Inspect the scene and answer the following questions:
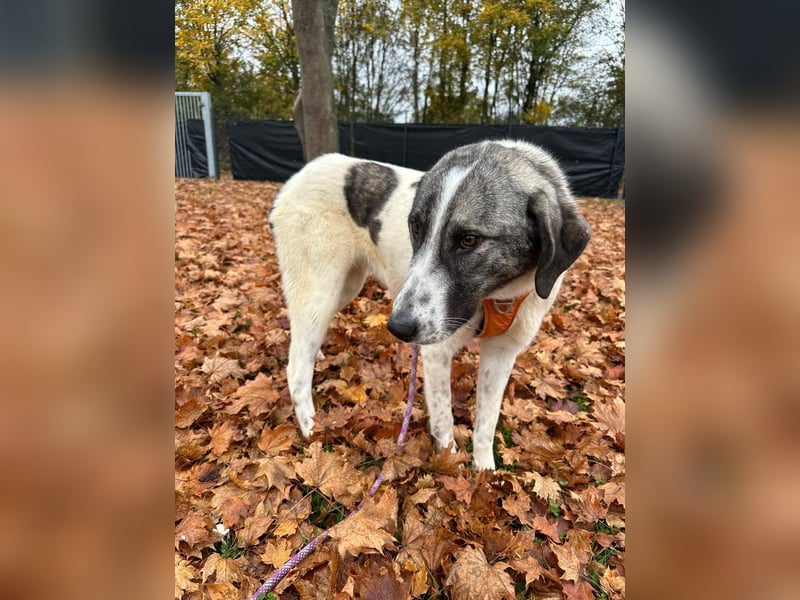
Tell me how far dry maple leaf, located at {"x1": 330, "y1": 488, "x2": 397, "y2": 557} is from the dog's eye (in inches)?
50.2

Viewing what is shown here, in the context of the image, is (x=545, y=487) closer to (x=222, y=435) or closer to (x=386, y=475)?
(x=386, y=475)

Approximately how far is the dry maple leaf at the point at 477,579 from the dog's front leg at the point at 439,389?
0.75 meters

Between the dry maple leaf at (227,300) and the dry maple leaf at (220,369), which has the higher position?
the dry maple leaf at (227,300)

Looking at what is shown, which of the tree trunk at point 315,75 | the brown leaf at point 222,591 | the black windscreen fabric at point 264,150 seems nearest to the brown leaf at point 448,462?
the brown leaf at point 222,591

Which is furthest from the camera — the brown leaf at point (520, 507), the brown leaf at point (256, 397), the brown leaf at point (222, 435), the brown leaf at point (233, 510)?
the brown leaf at point (256, 397)

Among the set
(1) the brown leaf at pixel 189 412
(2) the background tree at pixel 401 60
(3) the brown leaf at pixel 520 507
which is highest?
(2) the background tree at pixel 401 60

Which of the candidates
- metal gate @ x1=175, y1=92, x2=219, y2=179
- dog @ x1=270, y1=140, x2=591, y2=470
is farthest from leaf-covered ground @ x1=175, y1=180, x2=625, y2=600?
metal gate @ x1=175, y1=92, x2=219, y2=179

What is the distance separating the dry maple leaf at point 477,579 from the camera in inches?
70.9

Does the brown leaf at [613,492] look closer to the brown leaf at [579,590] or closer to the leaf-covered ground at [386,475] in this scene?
the leaf-covered ground at [386,475]
